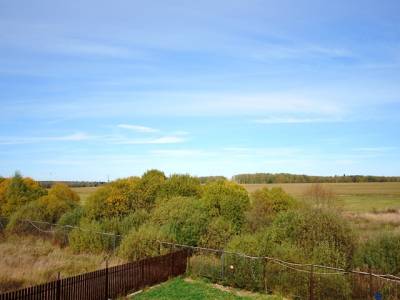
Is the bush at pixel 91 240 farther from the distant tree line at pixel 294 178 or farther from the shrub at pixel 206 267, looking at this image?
Answer: the distant tree line at pixel 294 178

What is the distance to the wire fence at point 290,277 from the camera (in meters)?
14.8

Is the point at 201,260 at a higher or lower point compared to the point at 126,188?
lower

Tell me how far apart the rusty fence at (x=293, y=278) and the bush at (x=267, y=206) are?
11220 millimetres

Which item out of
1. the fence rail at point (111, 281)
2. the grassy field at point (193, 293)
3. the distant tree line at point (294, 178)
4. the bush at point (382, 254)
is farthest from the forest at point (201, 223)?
the distant tree line at point (294, 178)

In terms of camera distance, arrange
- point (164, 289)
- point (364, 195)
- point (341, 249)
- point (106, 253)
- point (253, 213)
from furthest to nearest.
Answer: point (364, 195) → point (253, 213) → point (106, 253) → point (341, 249) → point (164, 289)

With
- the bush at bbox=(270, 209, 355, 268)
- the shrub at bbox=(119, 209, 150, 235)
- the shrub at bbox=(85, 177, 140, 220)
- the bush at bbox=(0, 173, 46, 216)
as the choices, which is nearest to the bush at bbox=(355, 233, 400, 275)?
the bush at bbox=(270, 209, 355, 268)

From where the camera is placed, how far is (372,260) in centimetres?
1870

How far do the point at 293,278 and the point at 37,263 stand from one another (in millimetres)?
12167

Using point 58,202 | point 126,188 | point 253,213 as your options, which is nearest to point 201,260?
point 253,213

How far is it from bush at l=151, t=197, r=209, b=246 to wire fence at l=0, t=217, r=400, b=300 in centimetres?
270

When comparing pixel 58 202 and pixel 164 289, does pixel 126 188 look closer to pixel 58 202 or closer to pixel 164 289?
pixel 58 202

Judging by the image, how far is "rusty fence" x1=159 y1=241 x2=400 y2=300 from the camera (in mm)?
14797

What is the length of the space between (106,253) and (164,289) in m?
8.16

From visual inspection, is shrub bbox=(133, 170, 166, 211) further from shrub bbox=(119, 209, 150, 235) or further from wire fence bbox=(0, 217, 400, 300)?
wire fence bbox=(0, 217, 400, 300)
